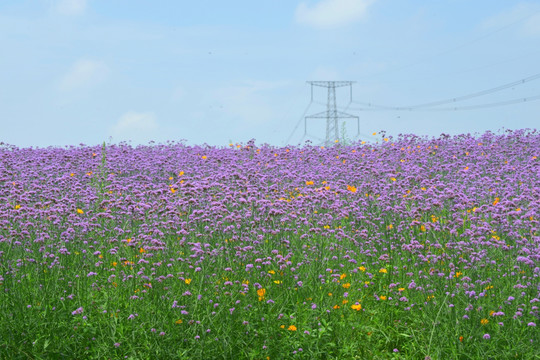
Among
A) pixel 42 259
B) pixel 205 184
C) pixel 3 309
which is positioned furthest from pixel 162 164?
pixel 3 309

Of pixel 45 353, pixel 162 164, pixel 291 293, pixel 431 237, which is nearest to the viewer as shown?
pixel 45 353

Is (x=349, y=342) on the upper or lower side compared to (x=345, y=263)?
lower

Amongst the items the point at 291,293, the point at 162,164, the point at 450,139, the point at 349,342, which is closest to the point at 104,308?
the point at 291,293

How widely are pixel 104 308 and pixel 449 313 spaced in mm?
2777

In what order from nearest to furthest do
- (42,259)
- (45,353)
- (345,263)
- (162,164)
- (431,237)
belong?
(45,353) < (42,259) < (345,263) < (431,237) < (162,164)

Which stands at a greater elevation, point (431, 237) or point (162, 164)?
point (162, 164)

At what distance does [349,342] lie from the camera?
5035 mm

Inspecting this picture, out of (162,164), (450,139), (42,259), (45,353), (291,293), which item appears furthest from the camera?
(450,139)

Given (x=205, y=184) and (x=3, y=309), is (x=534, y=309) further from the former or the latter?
(x=3, y=309)

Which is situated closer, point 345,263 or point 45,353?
point 45,353

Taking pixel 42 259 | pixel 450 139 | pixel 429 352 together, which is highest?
pixel 450 139

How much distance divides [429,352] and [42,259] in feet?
11.6

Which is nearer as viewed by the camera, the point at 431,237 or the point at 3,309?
the point at 3,309

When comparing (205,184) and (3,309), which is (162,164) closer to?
(205,184)
